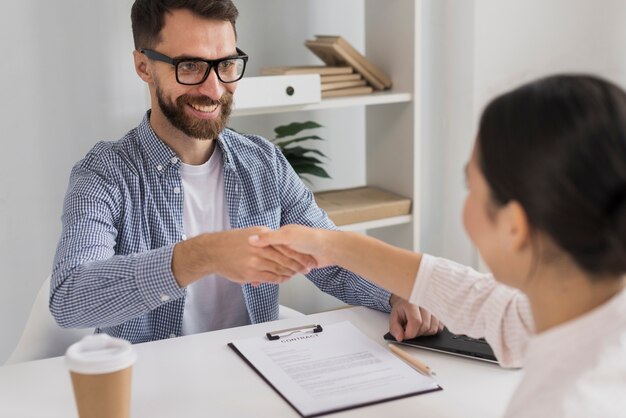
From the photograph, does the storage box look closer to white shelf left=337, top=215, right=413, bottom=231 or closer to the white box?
white shelf left=337, top=215, right=413, bottom=231

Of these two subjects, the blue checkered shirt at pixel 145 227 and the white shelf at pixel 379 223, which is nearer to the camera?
the blue checkered shirt at pixel 145 227

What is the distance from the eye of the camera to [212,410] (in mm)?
1353

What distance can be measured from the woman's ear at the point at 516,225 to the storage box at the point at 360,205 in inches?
70.6

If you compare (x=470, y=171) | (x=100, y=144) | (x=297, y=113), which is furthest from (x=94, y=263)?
(x=297, y=113)

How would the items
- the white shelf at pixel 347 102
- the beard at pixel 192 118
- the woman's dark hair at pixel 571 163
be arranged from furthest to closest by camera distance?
1. the white shelf at pixel 347 102
2. the beard at pixel 192 118
3. the woman's dark hair at pixel 571 163

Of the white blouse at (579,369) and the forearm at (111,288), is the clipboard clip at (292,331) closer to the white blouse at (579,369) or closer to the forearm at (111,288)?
the forearm at (111,288)

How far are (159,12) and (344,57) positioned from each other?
3.18ft

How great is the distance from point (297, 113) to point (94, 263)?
1.58 metres

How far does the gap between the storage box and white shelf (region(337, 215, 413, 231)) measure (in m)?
0.01

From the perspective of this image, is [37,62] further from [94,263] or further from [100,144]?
[94,263]

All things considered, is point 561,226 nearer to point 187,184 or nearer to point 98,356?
point 98,356

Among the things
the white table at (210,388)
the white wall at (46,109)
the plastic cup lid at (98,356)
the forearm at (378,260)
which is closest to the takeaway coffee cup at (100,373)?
the plastic cup lid at (98,356)

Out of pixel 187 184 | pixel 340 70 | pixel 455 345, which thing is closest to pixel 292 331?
pixel 455 345

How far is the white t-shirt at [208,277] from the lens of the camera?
1.99 metres
